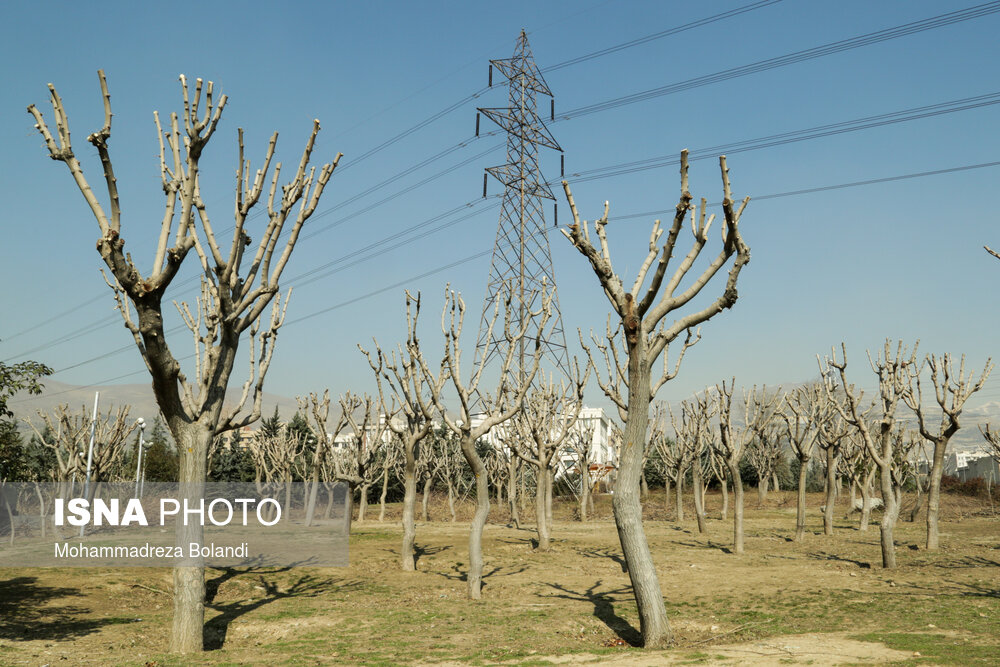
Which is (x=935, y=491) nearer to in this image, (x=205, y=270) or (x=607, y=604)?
(x=607, y=604)

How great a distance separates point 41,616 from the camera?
11.9m

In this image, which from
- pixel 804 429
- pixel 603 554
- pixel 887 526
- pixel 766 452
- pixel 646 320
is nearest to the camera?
pixel 646 320

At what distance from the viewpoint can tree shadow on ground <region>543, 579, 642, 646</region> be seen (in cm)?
1043

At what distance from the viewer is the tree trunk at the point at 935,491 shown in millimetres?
18141

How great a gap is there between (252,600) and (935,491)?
16.0 metres

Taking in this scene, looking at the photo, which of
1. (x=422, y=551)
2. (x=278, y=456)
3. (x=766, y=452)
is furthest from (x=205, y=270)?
(x=766, y=452)

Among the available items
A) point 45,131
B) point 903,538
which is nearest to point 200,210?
point 45,131

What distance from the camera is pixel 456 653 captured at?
923 centimetres

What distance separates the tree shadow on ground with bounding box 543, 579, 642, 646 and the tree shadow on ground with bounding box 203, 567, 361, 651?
14.1 ft

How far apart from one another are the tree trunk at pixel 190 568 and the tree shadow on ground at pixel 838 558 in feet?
43.9

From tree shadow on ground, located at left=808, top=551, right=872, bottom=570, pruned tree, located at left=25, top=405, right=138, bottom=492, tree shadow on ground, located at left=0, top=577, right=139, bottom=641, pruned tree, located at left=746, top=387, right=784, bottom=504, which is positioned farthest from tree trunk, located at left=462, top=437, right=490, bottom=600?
pruned tree, located at left=746, top=387, right=784, bottom=504

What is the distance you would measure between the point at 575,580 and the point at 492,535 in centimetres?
1029

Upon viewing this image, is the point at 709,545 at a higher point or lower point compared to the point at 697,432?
lower

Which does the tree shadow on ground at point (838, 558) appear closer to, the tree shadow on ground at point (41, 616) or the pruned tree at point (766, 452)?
the tree shadow on ground at point (41, 616)
